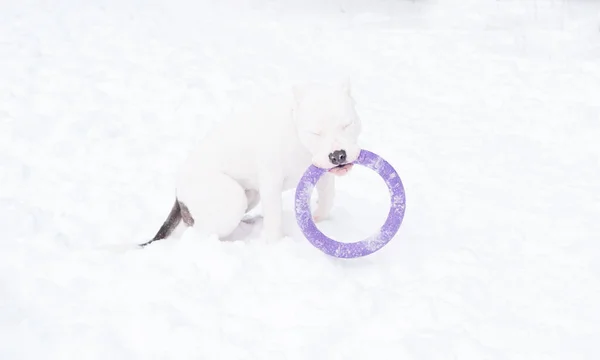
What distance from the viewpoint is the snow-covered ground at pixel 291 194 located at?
250 centimetres

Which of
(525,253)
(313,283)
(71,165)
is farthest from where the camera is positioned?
(71,165)

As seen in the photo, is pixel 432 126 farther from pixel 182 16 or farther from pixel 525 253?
pixel 182 16

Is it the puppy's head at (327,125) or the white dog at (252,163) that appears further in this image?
the white dog at (252,163)

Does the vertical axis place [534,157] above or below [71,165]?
above

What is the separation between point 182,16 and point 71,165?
4727 millimetres

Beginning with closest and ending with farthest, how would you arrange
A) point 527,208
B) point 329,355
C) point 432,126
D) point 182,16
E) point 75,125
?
point 329,355
point 527,208
point 75,125
point 432,126
point 182,16

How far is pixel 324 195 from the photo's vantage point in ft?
11.1

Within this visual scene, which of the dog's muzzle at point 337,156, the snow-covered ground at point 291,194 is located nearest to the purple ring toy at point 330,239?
the snow-covered ground at point 291,194

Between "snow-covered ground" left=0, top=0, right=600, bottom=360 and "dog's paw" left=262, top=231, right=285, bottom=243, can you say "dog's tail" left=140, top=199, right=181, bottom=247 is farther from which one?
"dog's paw" left=262, top=231, right=285, bottom=243

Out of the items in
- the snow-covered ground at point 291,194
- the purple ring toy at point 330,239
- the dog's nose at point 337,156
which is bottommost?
the snow-covered ground at point 291,194

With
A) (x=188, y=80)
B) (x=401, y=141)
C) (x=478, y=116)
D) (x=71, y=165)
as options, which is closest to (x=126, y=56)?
(x=188, y=80)

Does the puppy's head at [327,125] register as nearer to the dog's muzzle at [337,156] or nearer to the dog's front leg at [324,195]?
the dog's muzzle at [337,156]

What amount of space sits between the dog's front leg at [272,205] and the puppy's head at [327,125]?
283 mm

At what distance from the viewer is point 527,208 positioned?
391cm
